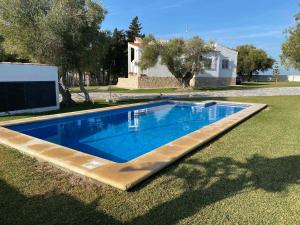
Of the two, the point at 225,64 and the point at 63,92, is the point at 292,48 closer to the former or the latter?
the point at 63,92

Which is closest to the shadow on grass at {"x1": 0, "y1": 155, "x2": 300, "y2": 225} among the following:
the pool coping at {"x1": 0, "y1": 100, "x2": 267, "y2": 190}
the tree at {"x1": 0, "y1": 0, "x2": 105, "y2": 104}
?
the pool coping at {"x1": 0, "y1": 100, "x2": 267, "y2": 190}

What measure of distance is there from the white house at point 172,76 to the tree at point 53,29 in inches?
596

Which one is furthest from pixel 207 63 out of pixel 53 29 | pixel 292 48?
pixel 53 29

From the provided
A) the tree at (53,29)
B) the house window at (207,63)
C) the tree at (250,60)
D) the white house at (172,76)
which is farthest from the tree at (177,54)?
the tree at (250,60)

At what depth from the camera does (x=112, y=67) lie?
4216cm

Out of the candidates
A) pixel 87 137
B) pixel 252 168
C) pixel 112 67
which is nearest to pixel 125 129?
pixel 87 137

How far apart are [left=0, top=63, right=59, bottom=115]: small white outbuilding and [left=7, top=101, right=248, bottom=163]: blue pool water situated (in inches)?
102

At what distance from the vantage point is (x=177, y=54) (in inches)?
1110

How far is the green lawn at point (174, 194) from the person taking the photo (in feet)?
11.4

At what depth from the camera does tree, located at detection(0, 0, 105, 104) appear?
12672 millimetres

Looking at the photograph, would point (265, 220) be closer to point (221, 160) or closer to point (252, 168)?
point (252, 168)

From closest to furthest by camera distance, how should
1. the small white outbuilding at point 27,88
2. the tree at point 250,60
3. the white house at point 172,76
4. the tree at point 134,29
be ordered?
the small white outbuilding at point 27,88 < the white house at point 172,76 < the tree at point 134,29 < the tree at point 250,60

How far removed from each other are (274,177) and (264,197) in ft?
3.14

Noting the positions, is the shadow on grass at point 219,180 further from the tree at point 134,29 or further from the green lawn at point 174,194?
the tree at point 134,29
